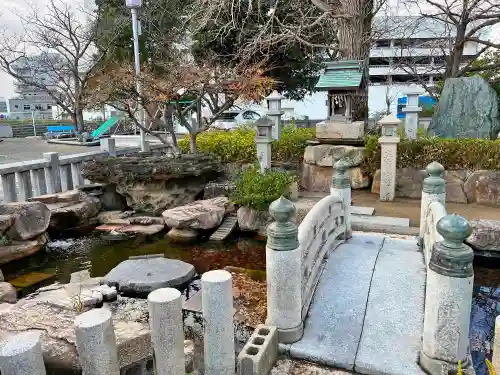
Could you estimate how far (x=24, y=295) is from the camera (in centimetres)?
655

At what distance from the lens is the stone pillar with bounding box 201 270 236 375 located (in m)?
3.28

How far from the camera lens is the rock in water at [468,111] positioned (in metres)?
10.4

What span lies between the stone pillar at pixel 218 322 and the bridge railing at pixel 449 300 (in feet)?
5.61

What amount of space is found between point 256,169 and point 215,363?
7.04 m

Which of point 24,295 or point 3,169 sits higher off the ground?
point 3,169

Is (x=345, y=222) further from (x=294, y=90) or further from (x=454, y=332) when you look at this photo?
(x=294, y=90)

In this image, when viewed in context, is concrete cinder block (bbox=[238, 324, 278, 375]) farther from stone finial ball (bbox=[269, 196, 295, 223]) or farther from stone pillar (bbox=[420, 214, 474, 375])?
stone pillar (bbox=[420, 214, 474, 375])

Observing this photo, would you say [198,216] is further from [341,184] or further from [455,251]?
[455,251]

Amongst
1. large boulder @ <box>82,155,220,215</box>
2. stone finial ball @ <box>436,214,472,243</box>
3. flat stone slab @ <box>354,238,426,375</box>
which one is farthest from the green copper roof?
stone finial ball @ <box>436,214,472,243</box>

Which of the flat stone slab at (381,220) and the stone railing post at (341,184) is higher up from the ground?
the stone railing post at (341,184)

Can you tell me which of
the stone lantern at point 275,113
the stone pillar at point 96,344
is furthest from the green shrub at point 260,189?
the stone pillar at point 96,344

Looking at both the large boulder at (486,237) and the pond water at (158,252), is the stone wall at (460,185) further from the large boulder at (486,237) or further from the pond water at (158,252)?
the pond water at (158,252)

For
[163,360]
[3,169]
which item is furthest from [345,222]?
[3,169]

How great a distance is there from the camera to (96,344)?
2623mm
